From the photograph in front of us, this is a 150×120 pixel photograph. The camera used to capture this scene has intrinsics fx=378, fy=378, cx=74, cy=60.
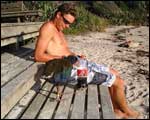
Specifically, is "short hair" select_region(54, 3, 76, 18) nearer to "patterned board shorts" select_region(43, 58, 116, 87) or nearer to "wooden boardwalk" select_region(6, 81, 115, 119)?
"patterned board shorts" select_region(43, 58, 116, 87)

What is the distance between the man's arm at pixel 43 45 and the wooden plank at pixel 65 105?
1.63 ft

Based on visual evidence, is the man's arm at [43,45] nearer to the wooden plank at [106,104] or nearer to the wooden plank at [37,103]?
the wooden plank at [37,103]

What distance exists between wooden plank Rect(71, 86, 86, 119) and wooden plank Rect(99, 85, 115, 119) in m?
0.22

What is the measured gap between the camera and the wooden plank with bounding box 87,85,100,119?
3891mm

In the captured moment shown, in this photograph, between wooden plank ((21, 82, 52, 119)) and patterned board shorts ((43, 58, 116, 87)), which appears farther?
patterned board shorts ((43, 58, 116, 87))

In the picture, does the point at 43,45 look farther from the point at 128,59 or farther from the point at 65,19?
the point at 128,59

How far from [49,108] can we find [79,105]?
1.12ft

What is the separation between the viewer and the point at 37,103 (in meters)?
4.32

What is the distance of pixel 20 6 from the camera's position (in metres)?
12.2

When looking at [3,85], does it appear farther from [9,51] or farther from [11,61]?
[9,51]

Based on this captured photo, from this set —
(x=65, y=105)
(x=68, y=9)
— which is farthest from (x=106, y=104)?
(x=68, y=9)

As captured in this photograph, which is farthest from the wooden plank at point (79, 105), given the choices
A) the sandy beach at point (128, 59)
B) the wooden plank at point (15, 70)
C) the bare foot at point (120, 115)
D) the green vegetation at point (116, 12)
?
the green vegetation at point (116, 12)

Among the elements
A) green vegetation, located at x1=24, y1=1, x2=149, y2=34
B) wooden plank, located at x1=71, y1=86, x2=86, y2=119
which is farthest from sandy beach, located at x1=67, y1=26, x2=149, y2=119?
green vegetation, located at x1=24, y1=1, x2=149, y2=34

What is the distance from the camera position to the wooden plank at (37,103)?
3892mm
